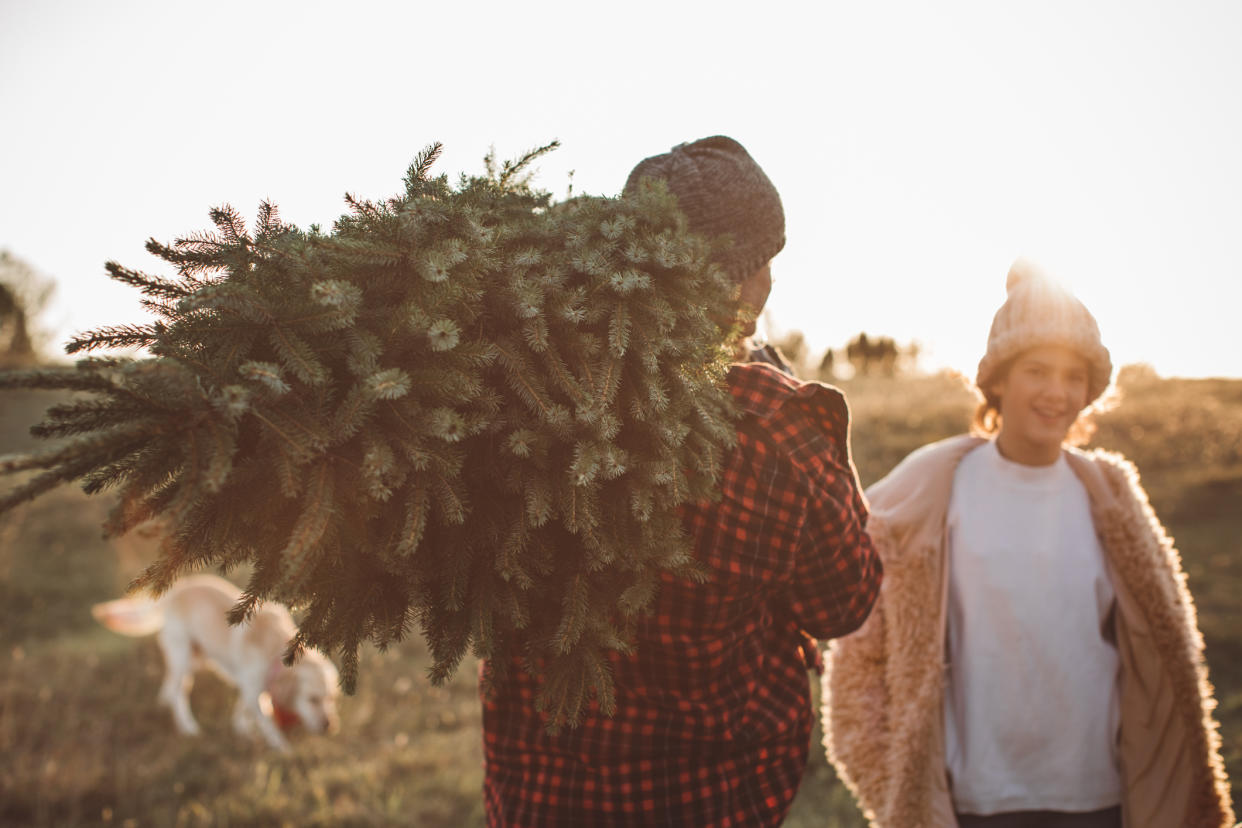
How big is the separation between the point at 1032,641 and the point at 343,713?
6.40 m

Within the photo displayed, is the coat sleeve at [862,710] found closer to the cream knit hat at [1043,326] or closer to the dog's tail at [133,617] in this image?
the cream knit hat at [1043,326]

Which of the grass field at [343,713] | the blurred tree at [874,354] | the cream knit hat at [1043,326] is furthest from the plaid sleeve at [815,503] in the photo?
the blurred tree at [874,354]

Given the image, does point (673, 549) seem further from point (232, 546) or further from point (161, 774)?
point (161, 774)

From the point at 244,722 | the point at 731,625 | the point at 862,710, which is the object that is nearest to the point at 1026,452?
the point at 862,710

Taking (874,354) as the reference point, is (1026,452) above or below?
below

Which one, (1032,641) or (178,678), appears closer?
(1032,641)

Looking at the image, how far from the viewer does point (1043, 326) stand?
2.74m

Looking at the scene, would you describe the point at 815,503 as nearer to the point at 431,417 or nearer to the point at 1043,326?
the point at 431,417

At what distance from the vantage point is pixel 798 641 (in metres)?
2.22

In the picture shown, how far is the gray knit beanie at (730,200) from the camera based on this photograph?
6.62ft

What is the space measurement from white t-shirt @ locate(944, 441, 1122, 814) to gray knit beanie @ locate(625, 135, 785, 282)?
5.22 ft

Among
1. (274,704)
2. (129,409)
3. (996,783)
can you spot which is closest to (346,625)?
(129,409)

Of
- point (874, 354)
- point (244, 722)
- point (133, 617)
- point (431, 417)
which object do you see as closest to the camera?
point (431, 417)

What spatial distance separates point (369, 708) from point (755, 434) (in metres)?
6.34
